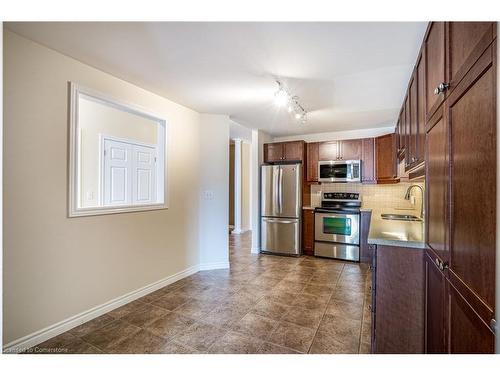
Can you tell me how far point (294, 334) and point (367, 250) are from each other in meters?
2.55

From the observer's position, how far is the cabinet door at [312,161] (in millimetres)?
4750

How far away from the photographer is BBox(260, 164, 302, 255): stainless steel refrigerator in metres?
4.55

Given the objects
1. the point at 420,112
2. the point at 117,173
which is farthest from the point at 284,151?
the point at 420,112

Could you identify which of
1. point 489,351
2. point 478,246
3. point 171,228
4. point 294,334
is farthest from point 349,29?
point 171,228

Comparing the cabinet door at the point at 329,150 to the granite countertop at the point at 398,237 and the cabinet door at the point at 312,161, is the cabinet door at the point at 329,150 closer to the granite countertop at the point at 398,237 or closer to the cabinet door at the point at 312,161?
the cabinet door at the point at 312,161

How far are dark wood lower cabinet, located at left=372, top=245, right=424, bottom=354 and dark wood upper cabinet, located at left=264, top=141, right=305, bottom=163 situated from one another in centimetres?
323

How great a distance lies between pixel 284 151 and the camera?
4.86m

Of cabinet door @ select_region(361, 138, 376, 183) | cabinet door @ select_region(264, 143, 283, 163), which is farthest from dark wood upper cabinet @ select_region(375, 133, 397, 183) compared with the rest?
cabinet door @ select_region(264, 143, 283, 163)

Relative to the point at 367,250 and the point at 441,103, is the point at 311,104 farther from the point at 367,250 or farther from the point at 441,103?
the point at 367,250

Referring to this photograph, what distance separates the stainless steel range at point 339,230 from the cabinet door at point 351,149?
0.71m

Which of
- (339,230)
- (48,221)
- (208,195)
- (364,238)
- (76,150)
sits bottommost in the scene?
(364,238)

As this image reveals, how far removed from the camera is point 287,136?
5398 millimetres

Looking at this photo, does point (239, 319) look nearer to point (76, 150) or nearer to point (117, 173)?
point (76, 150)

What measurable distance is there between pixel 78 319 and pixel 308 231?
3527 mm
